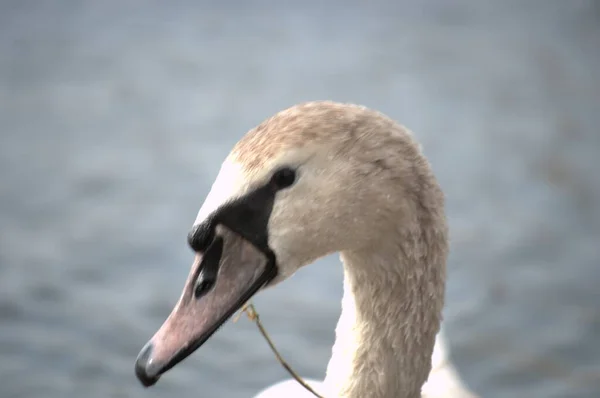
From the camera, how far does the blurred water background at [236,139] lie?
160 inches

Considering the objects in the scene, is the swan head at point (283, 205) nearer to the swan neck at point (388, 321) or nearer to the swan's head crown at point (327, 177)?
the swan's head crown at point (327, 177)

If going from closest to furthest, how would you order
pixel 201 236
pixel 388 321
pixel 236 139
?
pixel 201 236 < pixel 388 321 < pixel 236 139

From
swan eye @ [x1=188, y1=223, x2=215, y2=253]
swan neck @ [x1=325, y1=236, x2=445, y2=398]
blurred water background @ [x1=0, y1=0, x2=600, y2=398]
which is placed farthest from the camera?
blurred water background @ [x1=0, y1=0, x2=600, y2=398]

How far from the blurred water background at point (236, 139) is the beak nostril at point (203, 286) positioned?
195 cm

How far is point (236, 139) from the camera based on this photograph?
5066 millimetres

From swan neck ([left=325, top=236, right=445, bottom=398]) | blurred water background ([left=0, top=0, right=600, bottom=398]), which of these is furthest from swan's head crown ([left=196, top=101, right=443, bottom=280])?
blurred water background ([left=0, top=0, right=600, bottom=398])

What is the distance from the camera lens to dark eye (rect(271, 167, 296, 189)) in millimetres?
1999

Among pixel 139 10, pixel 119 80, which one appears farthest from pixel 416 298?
pixel 139 10

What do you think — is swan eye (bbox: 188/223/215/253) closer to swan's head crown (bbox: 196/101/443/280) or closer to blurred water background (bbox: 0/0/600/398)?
swan's head crown (bbox: 196/101/443/280)

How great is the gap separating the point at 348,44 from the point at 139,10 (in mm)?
1251

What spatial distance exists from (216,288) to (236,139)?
308 cm

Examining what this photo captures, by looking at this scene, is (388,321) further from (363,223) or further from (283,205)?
(283,205)

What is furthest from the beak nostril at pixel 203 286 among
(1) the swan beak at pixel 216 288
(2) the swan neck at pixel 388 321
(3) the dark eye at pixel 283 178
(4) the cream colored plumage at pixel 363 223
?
(2) the swan neck at pixel 388 321

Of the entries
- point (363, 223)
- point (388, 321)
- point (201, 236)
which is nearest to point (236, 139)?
point (388, 321)
